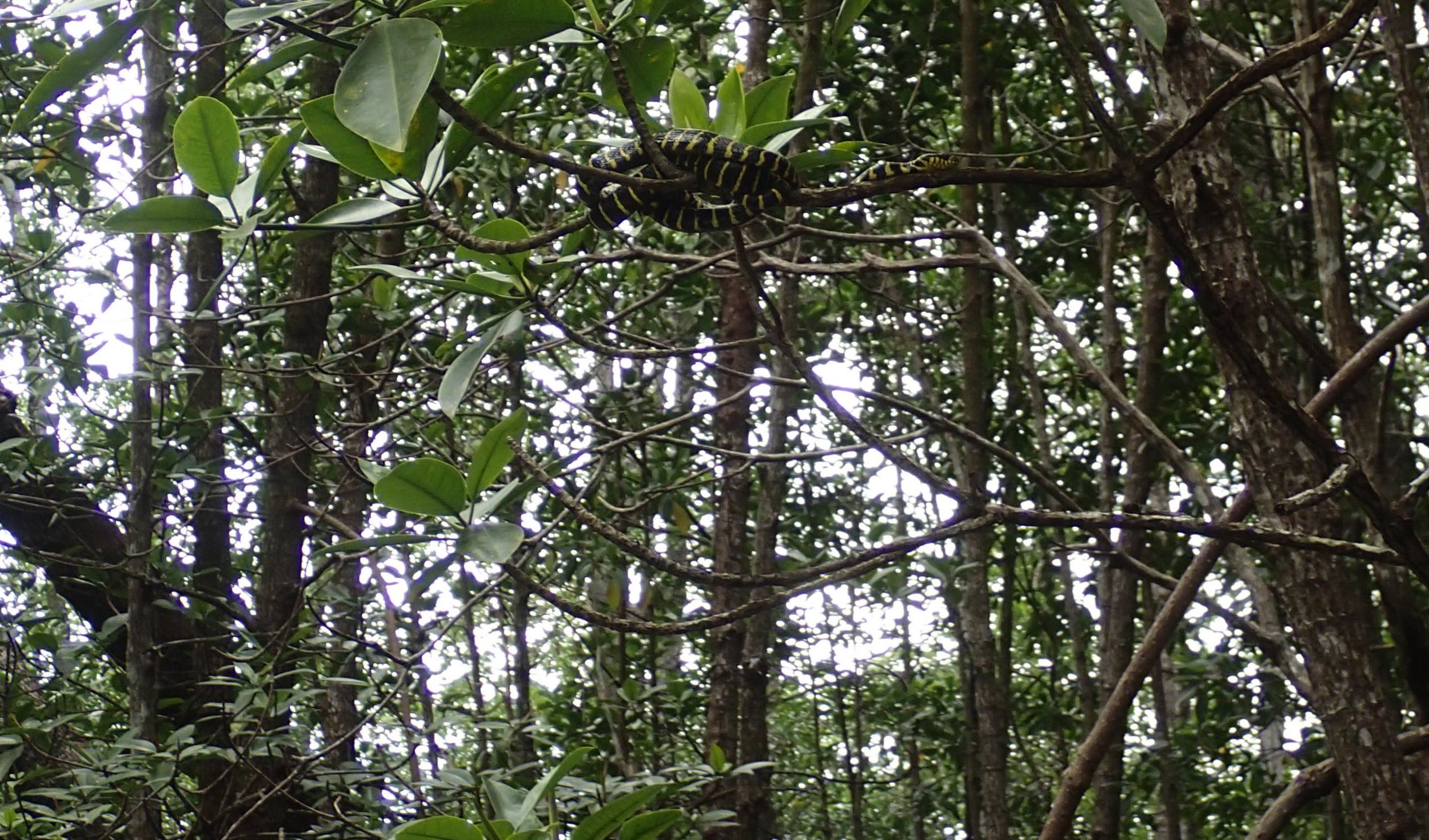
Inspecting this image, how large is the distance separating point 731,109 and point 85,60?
68 centimetres

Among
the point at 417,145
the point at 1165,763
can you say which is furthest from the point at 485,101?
the point at 1165,763

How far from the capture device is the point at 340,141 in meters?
1.16

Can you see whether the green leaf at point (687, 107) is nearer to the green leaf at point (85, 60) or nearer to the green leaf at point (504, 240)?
the green leaf at point (504, 240)

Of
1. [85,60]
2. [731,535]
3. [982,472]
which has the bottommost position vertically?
[85,60]

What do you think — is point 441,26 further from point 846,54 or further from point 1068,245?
point 1068,245

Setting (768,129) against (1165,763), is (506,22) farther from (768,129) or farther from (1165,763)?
(1165,763)

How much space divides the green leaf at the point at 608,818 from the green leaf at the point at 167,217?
2.55ft

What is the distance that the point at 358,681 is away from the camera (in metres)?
2.64

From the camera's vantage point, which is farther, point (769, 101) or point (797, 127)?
point (769, 101)

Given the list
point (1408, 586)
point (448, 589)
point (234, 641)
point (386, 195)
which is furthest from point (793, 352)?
point (448, 589)

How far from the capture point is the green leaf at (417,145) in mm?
1134

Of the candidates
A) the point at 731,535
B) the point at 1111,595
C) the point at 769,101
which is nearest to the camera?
the point at 769,101

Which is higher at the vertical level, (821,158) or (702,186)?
(821,158)

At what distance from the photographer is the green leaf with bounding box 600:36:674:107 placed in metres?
1.26
